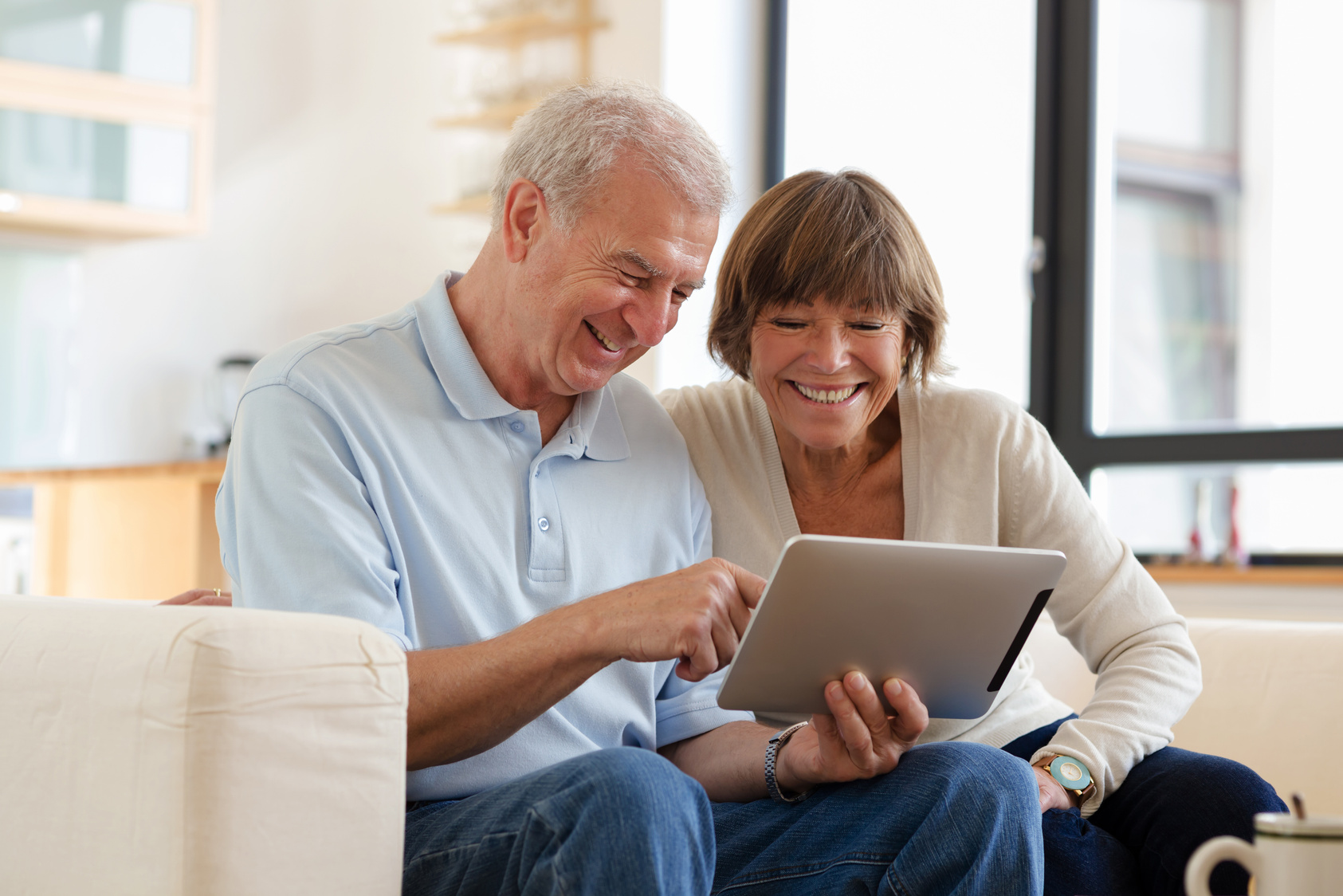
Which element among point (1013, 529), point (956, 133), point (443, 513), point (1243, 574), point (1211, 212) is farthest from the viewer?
point (956, 133)

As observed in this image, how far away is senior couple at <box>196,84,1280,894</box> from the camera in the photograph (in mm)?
1169

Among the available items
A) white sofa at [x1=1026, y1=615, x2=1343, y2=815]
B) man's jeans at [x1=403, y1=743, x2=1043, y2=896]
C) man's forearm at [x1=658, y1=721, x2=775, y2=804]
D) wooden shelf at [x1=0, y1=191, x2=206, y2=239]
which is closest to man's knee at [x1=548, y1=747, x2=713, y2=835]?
man's jeans at [x1=403, y1=743, x2=1043, y2=896]

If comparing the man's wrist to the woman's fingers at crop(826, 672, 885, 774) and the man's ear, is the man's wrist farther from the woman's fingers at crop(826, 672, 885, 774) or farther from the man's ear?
the man's ear

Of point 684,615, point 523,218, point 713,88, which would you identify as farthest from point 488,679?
point 713,88

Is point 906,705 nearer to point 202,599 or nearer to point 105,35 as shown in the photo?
point 202,599

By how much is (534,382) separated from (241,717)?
0.62 metres

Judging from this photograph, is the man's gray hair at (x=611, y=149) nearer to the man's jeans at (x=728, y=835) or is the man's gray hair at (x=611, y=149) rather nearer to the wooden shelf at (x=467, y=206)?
the man's jeans at (x=728, y=835)

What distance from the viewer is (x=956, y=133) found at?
4.05 meters

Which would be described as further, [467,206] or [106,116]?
[467,206]

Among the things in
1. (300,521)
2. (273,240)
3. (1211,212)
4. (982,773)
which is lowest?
(982,773)

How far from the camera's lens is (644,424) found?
1.61m

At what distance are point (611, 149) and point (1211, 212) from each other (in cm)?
271

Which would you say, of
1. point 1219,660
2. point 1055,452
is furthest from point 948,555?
point 1219,660

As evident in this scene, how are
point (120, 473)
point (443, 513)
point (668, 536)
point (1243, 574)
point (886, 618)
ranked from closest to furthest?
point (886, 618) < point (443, 513) < point (668, 536) < point (1243, 574) < point (120, 473)
